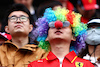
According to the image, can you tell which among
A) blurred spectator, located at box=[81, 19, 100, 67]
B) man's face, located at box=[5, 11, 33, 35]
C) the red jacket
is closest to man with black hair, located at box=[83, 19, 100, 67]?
blurred spectator, located at box=[81, 19, 100, 67]

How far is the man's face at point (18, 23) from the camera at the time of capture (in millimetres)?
4453

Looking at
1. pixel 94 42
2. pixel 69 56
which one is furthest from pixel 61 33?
pixel 94 42

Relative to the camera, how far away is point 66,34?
13.4 ft

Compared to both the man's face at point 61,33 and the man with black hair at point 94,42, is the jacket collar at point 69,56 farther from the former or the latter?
the man with black hair at point 94,42

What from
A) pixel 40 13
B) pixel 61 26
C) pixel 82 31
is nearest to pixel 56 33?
pixel 61 26

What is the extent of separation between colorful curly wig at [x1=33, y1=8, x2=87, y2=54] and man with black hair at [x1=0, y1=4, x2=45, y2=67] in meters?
0.21

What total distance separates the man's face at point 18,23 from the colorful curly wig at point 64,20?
10.9 inches

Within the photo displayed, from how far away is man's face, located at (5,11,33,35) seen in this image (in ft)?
14.6

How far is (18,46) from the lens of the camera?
4.59m

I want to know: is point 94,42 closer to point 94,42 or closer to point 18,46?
point 94,42

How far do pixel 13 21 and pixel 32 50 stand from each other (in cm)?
61

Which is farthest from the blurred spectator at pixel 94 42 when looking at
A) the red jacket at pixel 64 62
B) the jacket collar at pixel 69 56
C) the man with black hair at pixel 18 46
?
the man with black hair at pixel 18 46

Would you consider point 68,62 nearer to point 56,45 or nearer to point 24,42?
point 56,45

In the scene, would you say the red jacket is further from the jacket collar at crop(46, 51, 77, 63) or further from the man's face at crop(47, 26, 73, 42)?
the man's face at crop(47, 26, 73, 42)
